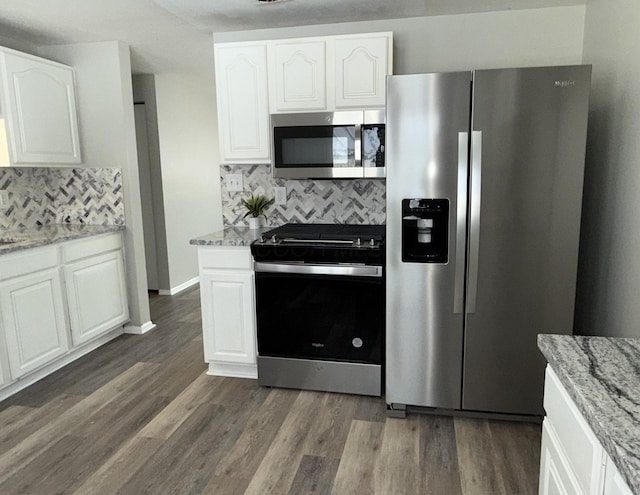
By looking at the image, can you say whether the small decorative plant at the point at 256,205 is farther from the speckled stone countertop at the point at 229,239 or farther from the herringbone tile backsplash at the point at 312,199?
the speckled stone countertop at the point at 229,239

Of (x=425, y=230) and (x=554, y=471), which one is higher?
(x=425, y=230)

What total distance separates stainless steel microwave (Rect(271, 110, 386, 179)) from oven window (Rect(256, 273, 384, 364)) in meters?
0.64

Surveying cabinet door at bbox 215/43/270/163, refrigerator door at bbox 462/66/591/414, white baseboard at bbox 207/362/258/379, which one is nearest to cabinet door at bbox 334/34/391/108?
cabinet door at bbox 215/43/270/163

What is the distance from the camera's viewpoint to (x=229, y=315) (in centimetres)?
288

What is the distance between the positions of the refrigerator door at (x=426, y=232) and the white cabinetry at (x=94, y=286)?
2.23 meters

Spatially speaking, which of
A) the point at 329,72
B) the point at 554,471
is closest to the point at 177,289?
the point at 329,72

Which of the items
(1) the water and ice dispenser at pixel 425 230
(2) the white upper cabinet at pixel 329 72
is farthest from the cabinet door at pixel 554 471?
(2) the white upper cabinet at pixel 329 72

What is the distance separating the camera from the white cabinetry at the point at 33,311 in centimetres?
268

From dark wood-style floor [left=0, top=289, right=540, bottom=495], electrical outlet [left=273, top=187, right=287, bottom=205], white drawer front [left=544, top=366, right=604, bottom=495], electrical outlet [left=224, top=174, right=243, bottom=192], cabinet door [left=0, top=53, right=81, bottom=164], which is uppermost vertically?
cabinet door [left=0, top=53, right=81, bottom=164]

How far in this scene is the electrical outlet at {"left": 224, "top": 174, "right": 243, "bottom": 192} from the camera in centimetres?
335

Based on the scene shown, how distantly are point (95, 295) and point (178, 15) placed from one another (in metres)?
2.05

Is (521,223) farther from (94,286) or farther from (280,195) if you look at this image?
(94,286)

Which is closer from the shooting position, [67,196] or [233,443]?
Result: [233,443]

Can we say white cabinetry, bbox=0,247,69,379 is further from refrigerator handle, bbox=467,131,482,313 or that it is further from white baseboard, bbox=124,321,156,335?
refrigerator handle, bbox=467,131,482,313
